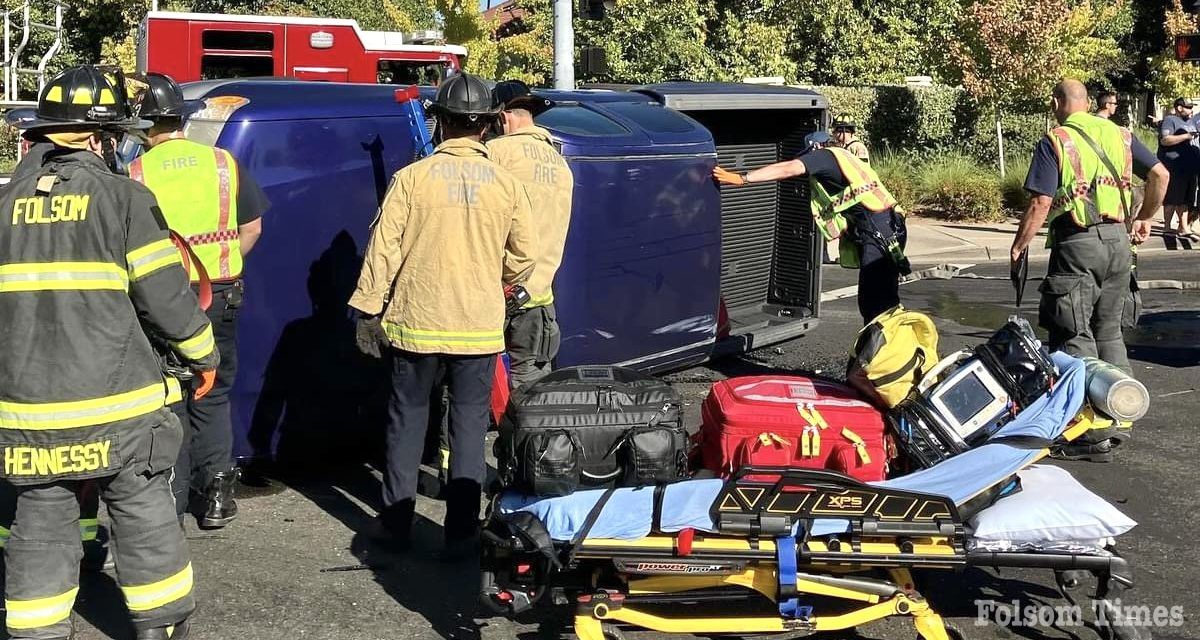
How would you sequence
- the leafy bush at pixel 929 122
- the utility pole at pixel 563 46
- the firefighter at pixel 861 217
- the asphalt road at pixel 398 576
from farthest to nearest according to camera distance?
the leafy bush at pixel 929 122 < the utility pole at pixel 563 46 < the firefighter at pixel 861 217 < the asphalt road at pixel 398 576

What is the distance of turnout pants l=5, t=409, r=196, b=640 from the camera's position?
3691 mm

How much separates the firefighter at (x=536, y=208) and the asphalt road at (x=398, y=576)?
818mm

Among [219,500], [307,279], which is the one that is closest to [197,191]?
[307,279]

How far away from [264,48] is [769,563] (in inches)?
→ 424

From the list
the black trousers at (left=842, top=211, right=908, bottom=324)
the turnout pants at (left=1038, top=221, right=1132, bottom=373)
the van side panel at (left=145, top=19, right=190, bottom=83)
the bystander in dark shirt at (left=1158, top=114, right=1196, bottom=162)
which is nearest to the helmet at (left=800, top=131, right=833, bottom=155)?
the black trousers at (left=842, top=211, right=908, bottom=324)

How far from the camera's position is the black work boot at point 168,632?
3885 mm

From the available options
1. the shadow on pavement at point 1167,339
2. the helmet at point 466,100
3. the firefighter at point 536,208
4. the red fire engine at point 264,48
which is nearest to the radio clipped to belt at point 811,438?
the firefighter at point 536,208

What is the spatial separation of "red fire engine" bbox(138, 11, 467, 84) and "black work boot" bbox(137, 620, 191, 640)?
30.0 feet

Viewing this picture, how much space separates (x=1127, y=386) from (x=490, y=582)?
89.6 inches

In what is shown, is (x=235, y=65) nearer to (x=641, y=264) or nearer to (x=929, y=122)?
(x=641, y=264)

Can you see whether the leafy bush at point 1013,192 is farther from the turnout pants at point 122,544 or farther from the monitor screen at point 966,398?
the turnout pants at point 122,544

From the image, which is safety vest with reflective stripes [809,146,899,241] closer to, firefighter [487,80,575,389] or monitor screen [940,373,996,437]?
firefighter [487,80,575,389]

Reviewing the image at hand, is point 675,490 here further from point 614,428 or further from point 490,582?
point 490,582

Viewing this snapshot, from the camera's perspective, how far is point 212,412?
514 cm
